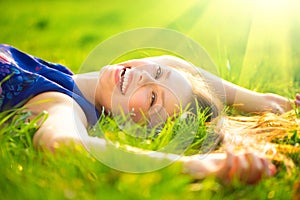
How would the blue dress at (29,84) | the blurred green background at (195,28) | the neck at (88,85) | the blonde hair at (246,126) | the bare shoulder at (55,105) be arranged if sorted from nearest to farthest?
1. the blonde hair at (246,126)
2. the bare shoulder at (55,105)
3. the blue dress at (29,84)
4. the neck at (88,85)
5. the blurred green background at (195,28)

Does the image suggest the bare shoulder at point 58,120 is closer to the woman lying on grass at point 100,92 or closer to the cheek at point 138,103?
the woman lying on grass at point 100,92

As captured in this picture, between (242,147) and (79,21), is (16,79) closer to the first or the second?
(242,147)

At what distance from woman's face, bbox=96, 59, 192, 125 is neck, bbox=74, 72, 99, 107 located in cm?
5


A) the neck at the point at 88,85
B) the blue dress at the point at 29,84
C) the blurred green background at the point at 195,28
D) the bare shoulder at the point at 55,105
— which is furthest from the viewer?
the blurred green background at the point at 195,28

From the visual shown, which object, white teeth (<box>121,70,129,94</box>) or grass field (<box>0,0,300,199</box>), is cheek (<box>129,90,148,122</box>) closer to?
white teeth (<box>121,70,129,94</box>)

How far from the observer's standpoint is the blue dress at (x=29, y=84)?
1.84 meters

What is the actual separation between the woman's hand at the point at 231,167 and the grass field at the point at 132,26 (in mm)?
21

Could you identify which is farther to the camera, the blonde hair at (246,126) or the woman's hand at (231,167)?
the blonde hair at (246,126)

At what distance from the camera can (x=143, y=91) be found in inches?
74.7

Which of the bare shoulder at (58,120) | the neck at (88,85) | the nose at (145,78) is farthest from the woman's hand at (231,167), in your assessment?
the neck at (88,85)

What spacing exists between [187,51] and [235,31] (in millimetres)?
2034

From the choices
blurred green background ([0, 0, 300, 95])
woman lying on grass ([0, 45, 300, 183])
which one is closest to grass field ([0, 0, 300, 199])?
blurred green background ([0, 0, 300, 95])

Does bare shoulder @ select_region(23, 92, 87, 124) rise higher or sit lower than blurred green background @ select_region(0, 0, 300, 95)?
higher

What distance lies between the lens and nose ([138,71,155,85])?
1923 millimetres
